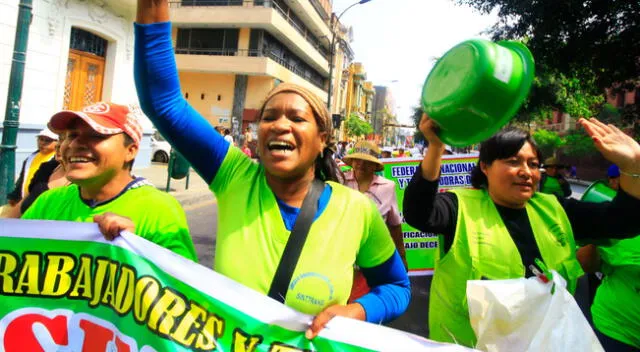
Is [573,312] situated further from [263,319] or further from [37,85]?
[37,85]

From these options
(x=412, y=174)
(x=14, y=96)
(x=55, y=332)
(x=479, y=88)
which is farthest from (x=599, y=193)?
(x=14, y=96)

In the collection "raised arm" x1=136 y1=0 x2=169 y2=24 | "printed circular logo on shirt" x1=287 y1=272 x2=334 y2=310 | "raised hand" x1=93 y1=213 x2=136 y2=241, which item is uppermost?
"raised arm" x1=136 y1=0 x2=169 y2=24

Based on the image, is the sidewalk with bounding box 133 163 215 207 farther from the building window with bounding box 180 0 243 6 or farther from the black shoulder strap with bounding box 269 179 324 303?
the building window with bounding box 180 0 243 6

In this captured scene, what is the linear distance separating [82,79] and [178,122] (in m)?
12.1

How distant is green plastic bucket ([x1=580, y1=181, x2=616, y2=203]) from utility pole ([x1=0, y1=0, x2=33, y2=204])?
6.24 meters

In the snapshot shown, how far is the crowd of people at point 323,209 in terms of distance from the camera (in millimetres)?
1428

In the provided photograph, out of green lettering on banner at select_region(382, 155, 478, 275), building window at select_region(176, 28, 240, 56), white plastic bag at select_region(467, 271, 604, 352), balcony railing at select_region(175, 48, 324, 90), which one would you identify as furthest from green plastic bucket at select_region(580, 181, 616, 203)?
building window at select_region(176, 28, 240, 56)

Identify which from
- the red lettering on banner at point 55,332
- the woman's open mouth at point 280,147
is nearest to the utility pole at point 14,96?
the red lettering on banner at point 55,332

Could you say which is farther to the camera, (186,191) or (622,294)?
(186,191)

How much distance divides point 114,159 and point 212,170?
1.74ft

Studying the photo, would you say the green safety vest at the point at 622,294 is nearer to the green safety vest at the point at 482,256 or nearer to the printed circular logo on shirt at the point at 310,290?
the green safety vest at the point at 482,256

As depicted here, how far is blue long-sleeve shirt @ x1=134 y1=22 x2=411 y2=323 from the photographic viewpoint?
141 centimetres

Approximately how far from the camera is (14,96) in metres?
5.70

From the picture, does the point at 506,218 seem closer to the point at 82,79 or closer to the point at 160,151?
the point at 82,79
